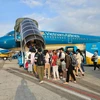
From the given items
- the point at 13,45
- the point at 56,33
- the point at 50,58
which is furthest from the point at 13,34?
the point at 50,58

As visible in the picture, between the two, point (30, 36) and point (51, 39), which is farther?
point (51, 39)

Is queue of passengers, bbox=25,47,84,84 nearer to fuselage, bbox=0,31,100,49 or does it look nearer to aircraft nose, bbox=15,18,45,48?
aircraft nose, bbox=15,18,45,48

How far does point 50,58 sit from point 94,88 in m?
4.92

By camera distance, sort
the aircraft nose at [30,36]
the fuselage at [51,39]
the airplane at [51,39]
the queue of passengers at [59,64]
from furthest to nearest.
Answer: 1. the fuselage at [51,39]
2. the airplane at [51,39]
3. the aircraft nose at [30,36]
4. the queue of passengers at [59,64]

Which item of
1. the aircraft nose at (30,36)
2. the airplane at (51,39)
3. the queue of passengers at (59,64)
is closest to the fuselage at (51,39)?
the airplane at (51,39)

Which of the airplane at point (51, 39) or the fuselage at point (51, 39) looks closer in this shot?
the airplane at point (51, 39)

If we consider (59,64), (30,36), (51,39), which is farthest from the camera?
(51,39)

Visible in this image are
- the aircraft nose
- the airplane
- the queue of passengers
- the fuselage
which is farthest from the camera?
the fuselage

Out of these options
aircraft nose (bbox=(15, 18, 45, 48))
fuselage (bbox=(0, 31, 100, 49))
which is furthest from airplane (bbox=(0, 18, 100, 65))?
aircraft nose (bbox=(15, 18, 45, 48))

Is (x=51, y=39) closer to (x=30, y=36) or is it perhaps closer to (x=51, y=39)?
(x=51, y=39)

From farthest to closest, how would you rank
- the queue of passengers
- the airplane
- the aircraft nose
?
the airplane
the aircraft nose
the queue of passengers

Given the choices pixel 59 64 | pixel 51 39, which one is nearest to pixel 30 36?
pixel 59 64

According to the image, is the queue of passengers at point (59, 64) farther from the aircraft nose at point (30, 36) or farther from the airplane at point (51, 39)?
the airplane at point (51, 39)

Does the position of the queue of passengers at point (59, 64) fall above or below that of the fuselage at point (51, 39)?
below
